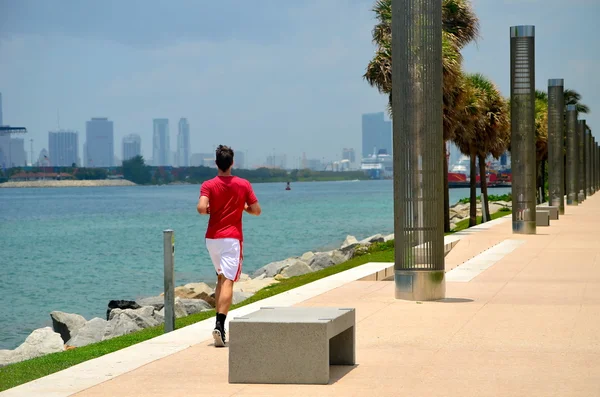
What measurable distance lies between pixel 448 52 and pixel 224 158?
2189 cm

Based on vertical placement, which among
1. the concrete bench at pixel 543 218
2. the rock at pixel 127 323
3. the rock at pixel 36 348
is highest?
the concrete bench at pixel 543 218

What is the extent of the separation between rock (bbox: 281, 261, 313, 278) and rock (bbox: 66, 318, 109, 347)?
1257 centimetres

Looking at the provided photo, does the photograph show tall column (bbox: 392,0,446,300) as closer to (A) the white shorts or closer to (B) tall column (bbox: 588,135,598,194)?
(A) the white shorts

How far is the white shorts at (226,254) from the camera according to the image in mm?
9477

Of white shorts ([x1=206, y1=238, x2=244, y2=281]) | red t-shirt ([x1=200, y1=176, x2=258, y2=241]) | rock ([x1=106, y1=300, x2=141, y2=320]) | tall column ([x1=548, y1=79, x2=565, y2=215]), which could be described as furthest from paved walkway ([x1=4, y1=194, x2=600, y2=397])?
tall column ([x1=548, y1=79, x2=565, y2=215])

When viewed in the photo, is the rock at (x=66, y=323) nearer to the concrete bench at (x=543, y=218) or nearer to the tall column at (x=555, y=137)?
the concrete bench at (x=543, y=218)

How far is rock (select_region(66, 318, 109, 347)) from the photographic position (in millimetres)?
17672

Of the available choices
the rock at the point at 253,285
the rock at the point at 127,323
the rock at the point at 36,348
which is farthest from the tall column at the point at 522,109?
the rock at the point at 36,348

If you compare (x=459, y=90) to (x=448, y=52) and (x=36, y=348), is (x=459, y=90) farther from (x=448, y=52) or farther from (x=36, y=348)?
(x=36, y=348)

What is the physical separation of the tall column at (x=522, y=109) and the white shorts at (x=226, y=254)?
20.8 m

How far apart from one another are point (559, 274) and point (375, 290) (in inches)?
160

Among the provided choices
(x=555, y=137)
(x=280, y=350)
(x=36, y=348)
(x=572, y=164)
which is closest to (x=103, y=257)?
(x=555, y=137)

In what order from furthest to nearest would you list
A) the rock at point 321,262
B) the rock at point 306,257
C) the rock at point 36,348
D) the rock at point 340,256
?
the rock at point 306,257 → the rock at point 340,256 → the rock at point 321,262 → the rock at point 36,348

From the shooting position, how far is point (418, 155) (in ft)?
42.1
